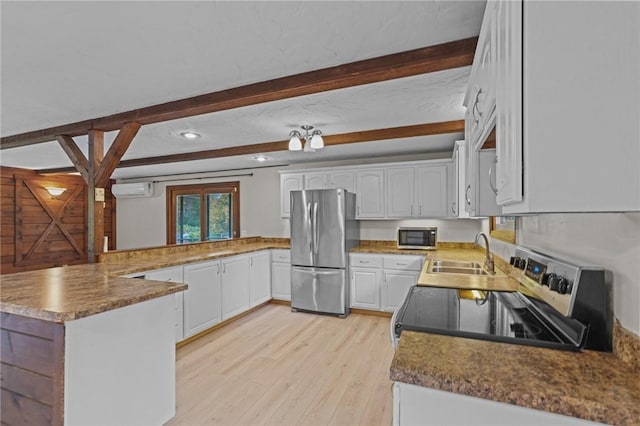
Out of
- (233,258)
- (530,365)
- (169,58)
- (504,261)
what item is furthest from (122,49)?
(504,261)

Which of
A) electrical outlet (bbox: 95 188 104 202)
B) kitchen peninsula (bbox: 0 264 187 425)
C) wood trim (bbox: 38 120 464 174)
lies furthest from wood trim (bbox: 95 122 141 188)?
wood trim (bbox: 38 120 464 174)

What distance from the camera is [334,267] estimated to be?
4152 millimetres

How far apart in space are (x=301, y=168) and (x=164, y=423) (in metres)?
3.68

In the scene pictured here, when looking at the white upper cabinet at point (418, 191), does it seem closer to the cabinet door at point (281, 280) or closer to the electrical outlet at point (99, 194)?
the cabinet door at point (281, 280)

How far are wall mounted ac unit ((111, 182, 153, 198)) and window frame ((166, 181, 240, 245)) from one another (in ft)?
1.37

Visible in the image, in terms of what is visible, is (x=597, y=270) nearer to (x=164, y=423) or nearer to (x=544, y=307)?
(x=544, y=307)

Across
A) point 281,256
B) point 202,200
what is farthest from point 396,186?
point 202,200

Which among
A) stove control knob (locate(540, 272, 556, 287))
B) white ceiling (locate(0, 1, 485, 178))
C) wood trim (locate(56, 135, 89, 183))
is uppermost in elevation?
white ceiling (locate(0, 1, 485, 178))

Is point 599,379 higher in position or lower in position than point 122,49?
lower

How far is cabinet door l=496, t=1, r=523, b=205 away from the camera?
0.86m

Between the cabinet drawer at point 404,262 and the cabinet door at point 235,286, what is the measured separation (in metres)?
1.87

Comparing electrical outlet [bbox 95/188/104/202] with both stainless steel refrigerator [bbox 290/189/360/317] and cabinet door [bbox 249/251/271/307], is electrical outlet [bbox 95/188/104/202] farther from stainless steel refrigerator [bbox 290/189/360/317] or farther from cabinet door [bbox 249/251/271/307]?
stainless steel refrigerator [bbox 290/189/360/317]

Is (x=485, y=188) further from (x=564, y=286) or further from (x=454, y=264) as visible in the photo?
(x=454, y=264)

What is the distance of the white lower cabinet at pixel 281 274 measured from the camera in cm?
467
